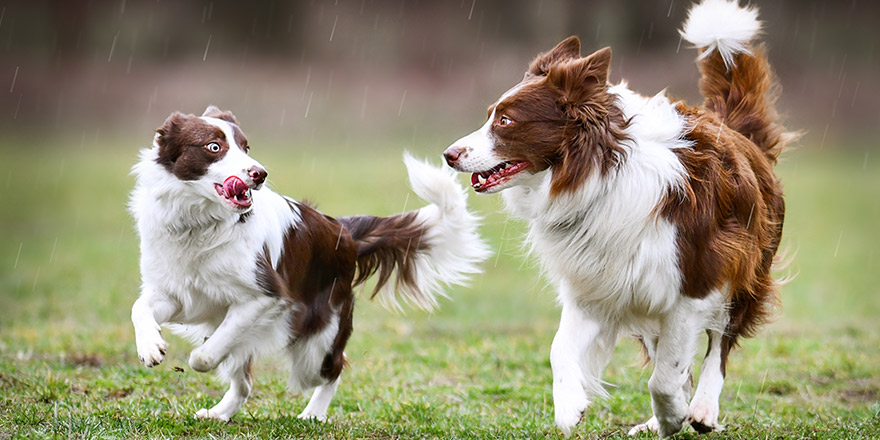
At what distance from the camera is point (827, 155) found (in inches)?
1179

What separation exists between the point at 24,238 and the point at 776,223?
1579 centimetres

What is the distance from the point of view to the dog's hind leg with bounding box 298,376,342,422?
5.92 meters

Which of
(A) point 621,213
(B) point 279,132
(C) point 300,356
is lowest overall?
(C) point 300,356

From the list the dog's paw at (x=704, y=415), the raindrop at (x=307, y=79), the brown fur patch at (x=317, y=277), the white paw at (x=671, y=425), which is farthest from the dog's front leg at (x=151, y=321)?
the raindrop at (x=307, y=79)

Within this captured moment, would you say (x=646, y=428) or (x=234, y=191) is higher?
(x=234, y=191)

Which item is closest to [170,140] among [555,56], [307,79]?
[555,56]

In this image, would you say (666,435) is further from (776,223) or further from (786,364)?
(786,364)

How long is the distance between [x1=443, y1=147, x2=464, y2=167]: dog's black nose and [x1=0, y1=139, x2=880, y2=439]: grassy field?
0.64 metres

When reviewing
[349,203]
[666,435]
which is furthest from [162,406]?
[349,203]

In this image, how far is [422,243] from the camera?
21.4ft

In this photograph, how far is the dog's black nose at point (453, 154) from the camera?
15.8ft

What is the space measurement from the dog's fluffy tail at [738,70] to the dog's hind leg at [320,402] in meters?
3.06

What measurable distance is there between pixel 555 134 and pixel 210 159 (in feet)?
6.06

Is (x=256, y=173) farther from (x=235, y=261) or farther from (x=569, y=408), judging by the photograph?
(x=569, y=408)
